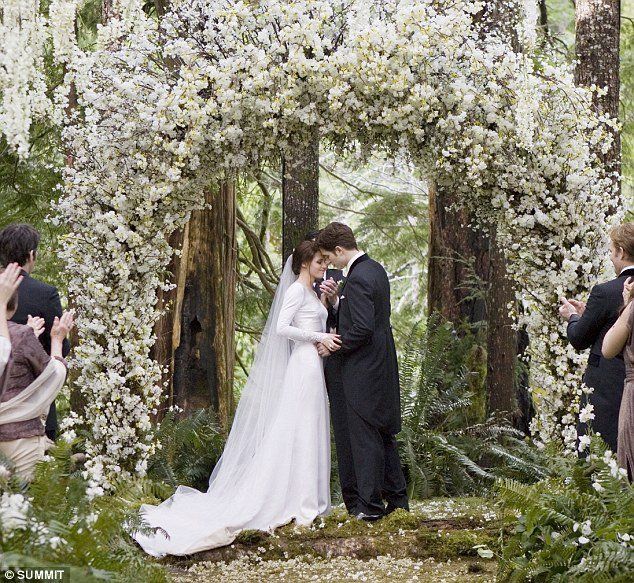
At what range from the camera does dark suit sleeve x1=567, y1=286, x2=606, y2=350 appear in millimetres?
5234

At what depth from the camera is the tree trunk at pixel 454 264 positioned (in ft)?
31.9

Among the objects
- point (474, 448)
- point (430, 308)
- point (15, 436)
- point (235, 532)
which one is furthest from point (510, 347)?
→ point (15, 436)

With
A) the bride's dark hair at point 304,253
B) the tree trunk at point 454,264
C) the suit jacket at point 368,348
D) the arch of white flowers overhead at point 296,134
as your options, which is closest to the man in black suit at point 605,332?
the arch of white flowers overhead at point 296,134

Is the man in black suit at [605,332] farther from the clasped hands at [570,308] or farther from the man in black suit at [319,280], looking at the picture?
the man in black suit at [319,280]

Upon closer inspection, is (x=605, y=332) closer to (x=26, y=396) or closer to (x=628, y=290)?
(x=628, y=290)

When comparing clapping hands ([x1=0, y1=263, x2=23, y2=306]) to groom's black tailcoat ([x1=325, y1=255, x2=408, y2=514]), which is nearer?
clapping hands ([x1=0, y1=263, x2=23, y2=306])

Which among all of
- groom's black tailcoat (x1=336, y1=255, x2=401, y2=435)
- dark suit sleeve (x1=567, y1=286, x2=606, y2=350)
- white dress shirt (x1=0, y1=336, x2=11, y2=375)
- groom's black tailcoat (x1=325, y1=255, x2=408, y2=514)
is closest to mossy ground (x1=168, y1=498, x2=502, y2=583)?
groom's black tailcoat (x1=325, y1=255, x2=408, y2=514)

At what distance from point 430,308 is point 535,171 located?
4116 mm

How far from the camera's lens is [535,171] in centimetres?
614

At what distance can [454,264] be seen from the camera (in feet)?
32.5

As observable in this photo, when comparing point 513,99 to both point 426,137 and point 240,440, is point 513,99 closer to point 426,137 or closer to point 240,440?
point 426,137

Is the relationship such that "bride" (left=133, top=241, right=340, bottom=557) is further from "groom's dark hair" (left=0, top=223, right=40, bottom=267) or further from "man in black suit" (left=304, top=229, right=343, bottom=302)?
"groom's dark hair" (left=0, top=223, right=40, bottom=267)

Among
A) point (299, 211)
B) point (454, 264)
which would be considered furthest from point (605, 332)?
point (454, 264)

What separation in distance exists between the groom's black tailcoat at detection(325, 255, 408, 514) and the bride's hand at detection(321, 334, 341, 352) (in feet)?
0.17
